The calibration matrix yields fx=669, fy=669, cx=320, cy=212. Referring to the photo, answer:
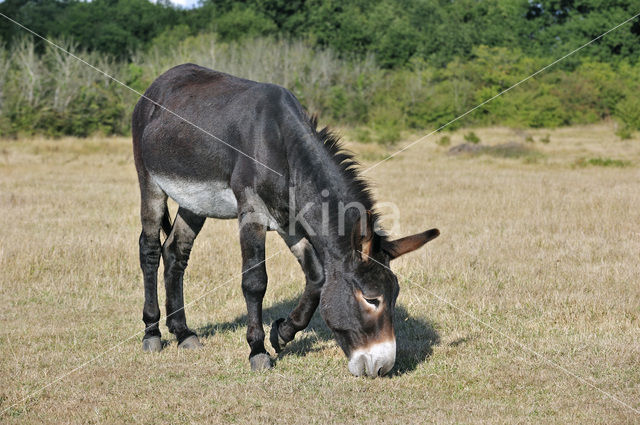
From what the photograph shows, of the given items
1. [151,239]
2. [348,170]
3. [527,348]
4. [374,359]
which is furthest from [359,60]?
[374,359]

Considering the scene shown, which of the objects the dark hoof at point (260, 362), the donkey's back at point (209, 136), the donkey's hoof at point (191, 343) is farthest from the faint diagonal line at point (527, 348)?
the donkey's hoof at point (191, 343)

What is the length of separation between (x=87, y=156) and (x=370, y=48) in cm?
3869

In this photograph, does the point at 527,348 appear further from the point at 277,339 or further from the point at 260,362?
the point at 260,362

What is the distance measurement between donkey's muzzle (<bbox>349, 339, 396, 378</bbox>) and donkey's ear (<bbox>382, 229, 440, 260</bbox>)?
24.7 inches

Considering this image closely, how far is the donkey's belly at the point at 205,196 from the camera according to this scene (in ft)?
18.5

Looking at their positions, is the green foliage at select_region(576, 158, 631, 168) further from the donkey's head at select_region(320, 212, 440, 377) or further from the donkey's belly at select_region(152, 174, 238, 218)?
the donkey's head at select_region(320, 212, 440, 377)

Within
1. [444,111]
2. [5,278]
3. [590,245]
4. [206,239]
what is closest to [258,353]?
[5,278]

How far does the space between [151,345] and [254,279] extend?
1446mm

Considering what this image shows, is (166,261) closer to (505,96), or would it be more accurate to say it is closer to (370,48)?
(505,96)

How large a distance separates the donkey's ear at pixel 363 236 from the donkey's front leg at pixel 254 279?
967 millimetres

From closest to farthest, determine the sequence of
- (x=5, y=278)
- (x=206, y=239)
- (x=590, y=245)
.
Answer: (x=5, y=278) < (x=590, y=245) < (x=206, y=239)

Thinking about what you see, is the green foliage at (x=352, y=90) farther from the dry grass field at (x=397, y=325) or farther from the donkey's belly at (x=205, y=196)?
the donkey's belly at (x=205, y=196)

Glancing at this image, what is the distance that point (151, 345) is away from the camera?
20.1ft

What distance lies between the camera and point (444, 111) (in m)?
38.3
